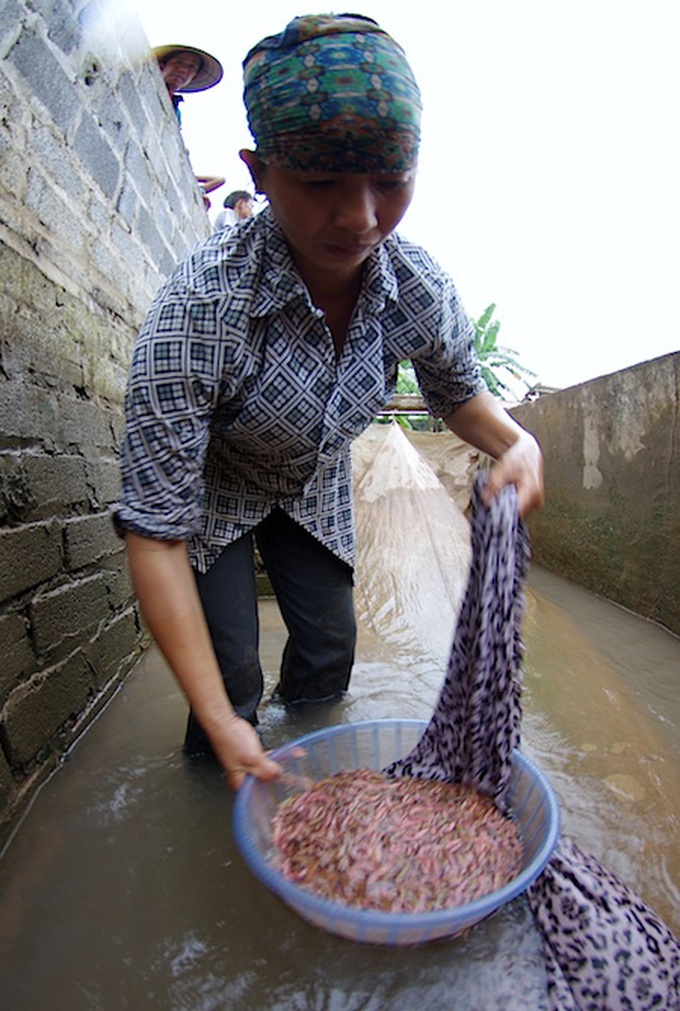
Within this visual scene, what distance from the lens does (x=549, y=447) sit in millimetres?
5289

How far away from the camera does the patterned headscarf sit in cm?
104

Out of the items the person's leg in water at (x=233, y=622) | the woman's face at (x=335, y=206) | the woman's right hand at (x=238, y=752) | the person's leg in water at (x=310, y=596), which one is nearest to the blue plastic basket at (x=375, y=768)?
the woman's right hand at (x=238, y=752)

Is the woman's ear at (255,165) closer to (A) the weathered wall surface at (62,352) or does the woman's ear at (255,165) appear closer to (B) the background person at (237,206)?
(A) the weathered wall surface at (62,352)

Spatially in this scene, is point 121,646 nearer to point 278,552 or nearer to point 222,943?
point 278,552

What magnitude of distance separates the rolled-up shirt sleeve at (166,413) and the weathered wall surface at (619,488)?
2.77 m

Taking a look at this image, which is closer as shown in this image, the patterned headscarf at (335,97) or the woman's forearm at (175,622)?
the patterned headscarf at (335,97)

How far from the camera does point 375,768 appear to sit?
70.9 inches

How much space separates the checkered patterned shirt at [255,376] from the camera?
134 cm

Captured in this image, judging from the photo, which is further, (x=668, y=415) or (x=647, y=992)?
(x=668, y=415)

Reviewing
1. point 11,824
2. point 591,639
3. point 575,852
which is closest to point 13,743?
point 11,824

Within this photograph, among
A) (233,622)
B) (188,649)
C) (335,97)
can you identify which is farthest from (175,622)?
(335,97)

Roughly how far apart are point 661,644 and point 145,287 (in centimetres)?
295

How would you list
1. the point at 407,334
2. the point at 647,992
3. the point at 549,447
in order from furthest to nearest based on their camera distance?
the point at 549,447, the point at 407,334, the point at 647,992

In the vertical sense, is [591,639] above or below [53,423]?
below
